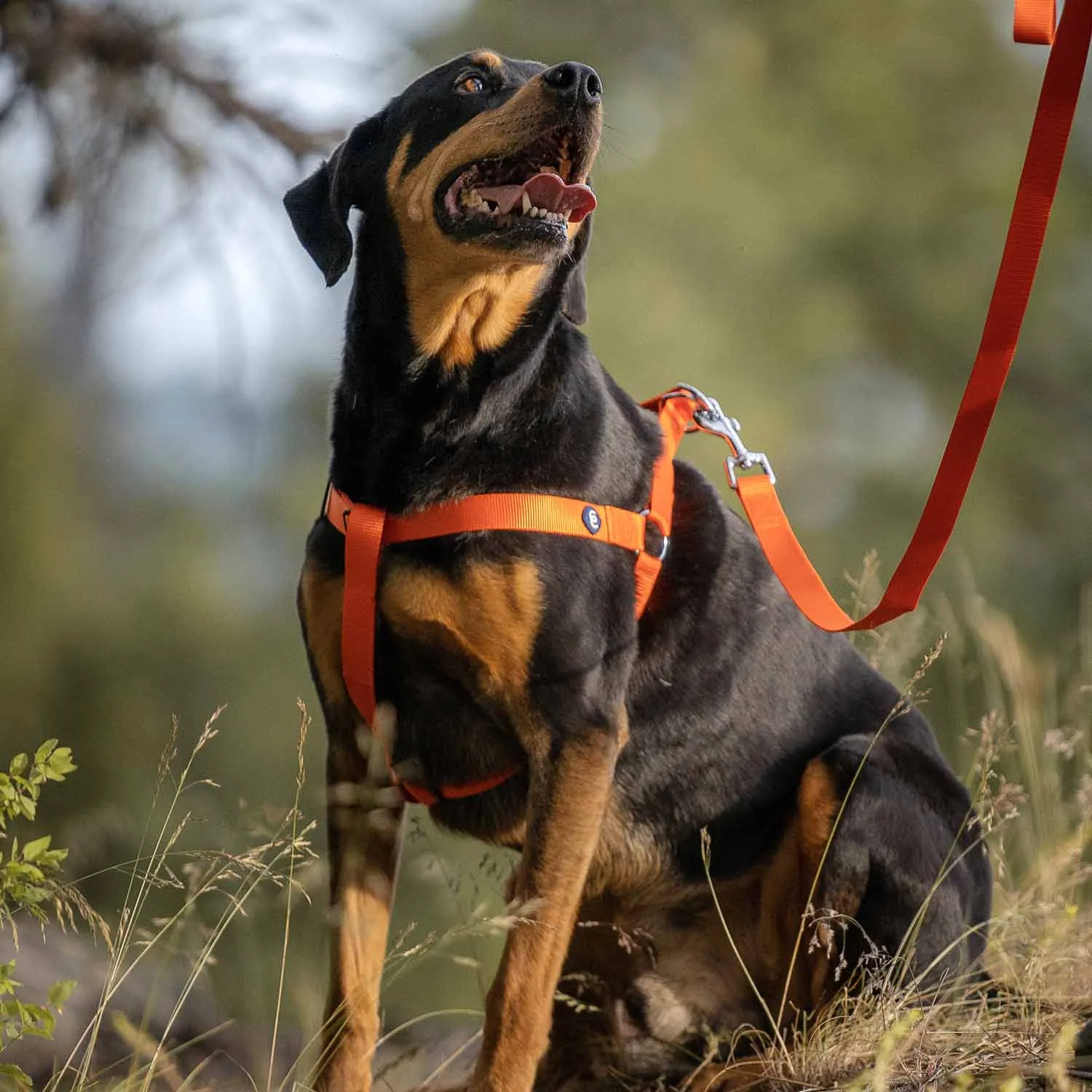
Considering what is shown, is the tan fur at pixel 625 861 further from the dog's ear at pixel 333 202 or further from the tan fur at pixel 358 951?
the dog's ear at pixel 333 202

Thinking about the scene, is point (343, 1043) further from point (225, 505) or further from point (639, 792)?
point (225, 505)

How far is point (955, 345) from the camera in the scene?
35.3 ft

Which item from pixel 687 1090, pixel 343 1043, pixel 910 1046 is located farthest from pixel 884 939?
pixel 343 1043

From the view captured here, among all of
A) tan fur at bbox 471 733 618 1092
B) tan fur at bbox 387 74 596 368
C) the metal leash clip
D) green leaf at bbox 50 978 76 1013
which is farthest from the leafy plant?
the metal leash clip

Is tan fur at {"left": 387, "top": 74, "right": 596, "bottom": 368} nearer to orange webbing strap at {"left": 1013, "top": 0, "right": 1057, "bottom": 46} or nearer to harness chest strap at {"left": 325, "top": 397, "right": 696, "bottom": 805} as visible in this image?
harness chest strap at {"left": 325, "top": 397, "right": 696, "bottom": 805}

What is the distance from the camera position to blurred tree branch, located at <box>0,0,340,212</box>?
3.99 m

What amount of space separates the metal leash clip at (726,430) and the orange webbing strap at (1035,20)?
133 centimetres

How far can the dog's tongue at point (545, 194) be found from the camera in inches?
109

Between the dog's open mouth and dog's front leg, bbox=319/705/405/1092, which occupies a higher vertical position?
the dog's open mouth

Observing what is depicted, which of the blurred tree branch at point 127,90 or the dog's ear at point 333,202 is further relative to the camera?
the blurred tree branch at point 127,90

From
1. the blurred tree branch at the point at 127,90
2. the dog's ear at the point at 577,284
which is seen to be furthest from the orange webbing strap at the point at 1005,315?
the blurred tree branch at the point at 127,90

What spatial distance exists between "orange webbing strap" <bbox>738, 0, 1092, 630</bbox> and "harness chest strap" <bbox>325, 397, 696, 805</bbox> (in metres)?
0.44

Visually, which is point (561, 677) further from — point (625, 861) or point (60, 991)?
point (60, 991)

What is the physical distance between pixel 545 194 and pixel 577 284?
12.2 inches
